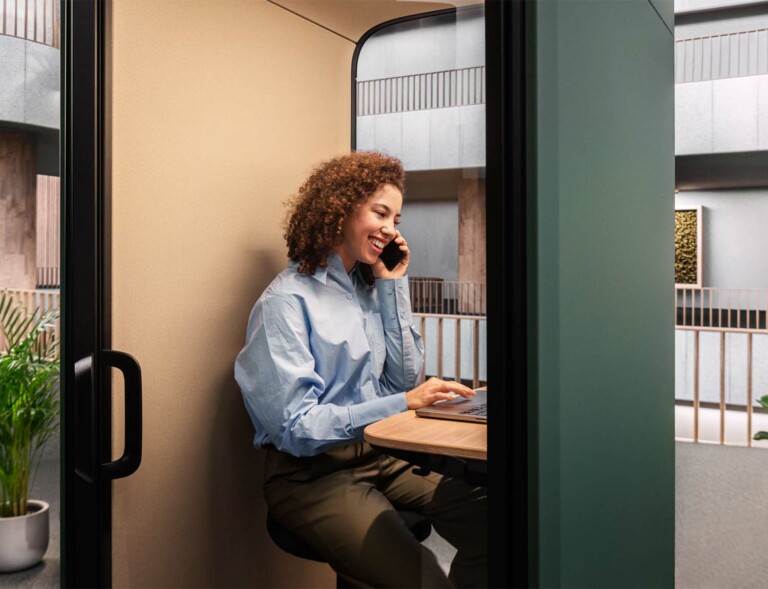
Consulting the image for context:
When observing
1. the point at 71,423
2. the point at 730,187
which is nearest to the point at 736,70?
the point at 730,187

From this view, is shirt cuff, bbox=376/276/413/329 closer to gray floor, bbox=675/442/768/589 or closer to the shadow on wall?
the shadow on wall

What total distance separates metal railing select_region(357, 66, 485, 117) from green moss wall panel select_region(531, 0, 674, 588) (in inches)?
4.4

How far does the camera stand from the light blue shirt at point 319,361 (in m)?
1.53

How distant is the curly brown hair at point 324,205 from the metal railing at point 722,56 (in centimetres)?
708

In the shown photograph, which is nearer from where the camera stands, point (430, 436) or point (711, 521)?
point (430, 436)

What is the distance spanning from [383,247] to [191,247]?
660 millimetres

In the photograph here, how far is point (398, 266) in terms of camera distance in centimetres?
139

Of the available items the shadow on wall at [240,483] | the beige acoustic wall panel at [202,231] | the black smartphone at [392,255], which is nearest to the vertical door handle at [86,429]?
the beige acoustic wall panel at [202,231]

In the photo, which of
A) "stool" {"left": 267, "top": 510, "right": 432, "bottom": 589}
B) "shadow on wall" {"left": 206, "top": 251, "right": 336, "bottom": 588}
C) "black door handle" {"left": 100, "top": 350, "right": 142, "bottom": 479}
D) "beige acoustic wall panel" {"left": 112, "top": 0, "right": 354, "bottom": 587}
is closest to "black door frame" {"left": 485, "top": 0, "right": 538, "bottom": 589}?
"beige acoustic wall panel" {"left": 112, "top": 0, "right": 354, "bottom": 587}

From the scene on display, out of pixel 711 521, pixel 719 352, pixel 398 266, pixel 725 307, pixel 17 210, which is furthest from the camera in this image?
pixel 725 307

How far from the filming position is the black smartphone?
54.4 inches

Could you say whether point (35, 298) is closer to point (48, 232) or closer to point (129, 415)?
point (48, 232)

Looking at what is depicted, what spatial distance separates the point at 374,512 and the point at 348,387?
0.92 feet

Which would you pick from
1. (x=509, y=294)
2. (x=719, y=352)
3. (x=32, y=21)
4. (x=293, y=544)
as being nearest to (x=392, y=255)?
(x=509, y=294)
